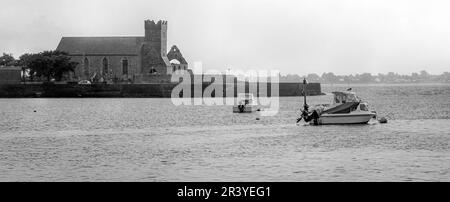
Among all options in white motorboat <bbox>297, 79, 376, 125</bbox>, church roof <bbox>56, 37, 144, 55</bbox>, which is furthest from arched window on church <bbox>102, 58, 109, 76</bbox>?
white motorboat <bbox>297, 79, 376, 125</bbox>

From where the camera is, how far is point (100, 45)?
13112 cm

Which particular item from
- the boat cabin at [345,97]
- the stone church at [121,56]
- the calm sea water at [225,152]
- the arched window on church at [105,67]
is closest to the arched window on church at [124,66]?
the stone church at [121,56]

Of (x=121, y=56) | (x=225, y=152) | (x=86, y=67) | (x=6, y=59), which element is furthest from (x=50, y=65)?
(x=225, y=152)

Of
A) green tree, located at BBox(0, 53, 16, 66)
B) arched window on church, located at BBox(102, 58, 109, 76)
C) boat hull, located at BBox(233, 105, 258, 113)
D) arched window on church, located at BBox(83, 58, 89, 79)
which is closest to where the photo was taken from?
boat hull, located at BBox(233, 105, 258, 113)

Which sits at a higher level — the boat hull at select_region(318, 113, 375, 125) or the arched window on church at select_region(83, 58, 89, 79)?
the arched window on church at select_region(83, 58, 89, 79)

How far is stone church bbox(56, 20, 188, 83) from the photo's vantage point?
420ft

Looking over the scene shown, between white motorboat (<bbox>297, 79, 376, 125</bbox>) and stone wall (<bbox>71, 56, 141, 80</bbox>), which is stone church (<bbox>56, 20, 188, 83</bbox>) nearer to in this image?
stone wall (<bbox>71, 56, 141, 80</bbox>)

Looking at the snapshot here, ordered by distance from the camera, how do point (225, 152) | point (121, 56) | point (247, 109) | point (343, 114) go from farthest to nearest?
point (121, 56) → point (247, 109) → point (343, 114) → point (225, 152)

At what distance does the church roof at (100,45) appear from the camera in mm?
129500

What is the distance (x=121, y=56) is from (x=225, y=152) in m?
96.7

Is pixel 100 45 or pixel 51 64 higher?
pixel 100 45

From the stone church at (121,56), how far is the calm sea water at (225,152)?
73105 millimetres

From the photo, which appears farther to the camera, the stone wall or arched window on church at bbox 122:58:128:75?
arched window on church at bbox 122:58:128:75

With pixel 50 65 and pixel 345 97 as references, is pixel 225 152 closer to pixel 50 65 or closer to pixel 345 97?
pixel 345 97
